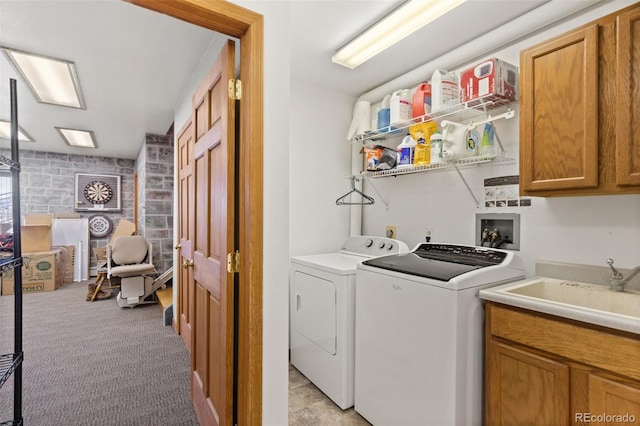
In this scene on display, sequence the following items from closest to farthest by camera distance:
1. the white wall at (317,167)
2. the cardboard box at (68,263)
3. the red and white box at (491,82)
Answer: the red and white box at (491,82) → the white wall at (317,167) → the cardboard box at (68,263)

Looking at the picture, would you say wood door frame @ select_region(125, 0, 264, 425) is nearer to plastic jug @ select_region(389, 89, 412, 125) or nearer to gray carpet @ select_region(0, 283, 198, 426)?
gray carpet @ select_region(0, 283, 198, 426)

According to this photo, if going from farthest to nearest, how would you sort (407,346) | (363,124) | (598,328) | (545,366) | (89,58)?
(363,124) → (89,58) → (407,346) → (545,366) → (598,328)

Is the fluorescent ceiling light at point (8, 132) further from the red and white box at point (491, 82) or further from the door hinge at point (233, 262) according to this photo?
the red and white box at point (491, 82)

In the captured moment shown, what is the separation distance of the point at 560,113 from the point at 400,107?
107cm

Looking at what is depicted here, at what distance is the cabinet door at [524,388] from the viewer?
132cm

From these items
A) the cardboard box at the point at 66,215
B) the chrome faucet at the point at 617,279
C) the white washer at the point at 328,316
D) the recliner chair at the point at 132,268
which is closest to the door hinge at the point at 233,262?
the white washer at the point at 328,316

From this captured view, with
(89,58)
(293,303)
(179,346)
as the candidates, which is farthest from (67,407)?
(89,58)

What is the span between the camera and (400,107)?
8.00 ft

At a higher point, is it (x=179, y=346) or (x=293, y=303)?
(x=293, y=303)

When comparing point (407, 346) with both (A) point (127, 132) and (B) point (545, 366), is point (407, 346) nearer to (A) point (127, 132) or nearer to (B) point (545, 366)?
(B) point (545, 366)

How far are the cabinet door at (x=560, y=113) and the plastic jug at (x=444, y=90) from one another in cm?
46

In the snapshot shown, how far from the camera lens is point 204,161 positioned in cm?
183

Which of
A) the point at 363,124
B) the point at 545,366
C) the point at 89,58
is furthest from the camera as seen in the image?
the point at 363,124

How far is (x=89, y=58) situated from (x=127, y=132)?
7.77 ft
